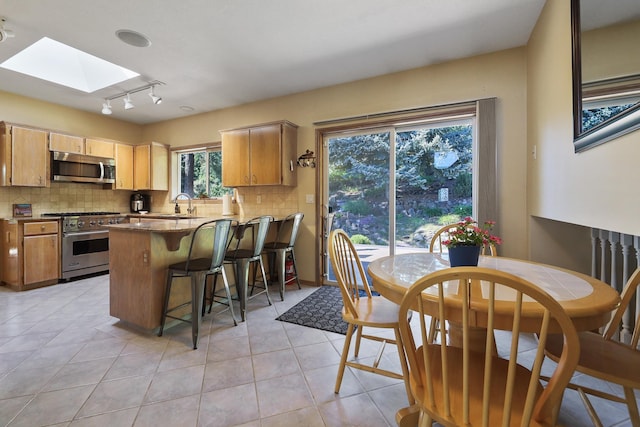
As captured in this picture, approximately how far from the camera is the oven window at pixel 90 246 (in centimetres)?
400

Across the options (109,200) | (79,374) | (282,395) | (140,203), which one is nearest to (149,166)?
(140,203)

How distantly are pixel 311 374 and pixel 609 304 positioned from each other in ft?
5.07

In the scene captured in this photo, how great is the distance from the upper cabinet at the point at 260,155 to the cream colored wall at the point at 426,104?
210mm

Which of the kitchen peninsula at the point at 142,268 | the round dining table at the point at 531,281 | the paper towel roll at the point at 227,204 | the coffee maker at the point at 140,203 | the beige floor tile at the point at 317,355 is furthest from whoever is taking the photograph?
the coffee maker at the point at 140,203

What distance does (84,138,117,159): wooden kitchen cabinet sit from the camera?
4.40 meters

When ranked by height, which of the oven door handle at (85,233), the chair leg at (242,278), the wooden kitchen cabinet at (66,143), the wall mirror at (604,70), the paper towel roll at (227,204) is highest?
the wooden kitchen cabinet at (66,143)

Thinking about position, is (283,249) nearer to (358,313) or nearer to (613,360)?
(358,313)

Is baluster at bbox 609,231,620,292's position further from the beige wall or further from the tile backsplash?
the tile backsplash

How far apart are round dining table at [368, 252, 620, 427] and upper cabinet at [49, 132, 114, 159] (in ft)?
16.1

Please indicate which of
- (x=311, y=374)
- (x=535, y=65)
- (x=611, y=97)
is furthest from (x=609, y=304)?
(x=535, y=65)

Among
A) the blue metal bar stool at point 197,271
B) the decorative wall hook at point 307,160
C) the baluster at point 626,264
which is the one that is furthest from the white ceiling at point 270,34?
the baluster at point 626,264

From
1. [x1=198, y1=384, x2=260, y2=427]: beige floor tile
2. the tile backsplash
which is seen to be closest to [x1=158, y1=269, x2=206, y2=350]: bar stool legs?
[x1=198, y1=384, x2=260, y2=427]: beige floor tile

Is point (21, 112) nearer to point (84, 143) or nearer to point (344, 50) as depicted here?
point (84, 143)

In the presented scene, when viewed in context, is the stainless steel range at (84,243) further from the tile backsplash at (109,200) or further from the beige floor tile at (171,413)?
the beige floor tile at (171,413)
